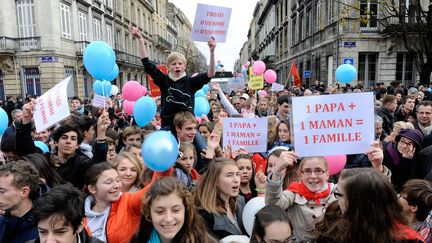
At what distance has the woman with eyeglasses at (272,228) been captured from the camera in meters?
2.20

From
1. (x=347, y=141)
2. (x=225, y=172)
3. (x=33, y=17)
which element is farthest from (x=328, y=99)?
(x=33, y=17)

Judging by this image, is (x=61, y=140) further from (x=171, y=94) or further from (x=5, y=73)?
(x=5, y=73)

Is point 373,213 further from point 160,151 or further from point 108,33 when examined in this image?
point 108,33

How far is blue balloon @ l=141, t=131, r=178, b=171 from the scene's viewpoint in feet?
8.27

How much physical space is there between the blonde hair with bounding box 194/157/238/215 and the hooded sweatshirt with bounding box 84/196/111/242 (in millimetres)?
726

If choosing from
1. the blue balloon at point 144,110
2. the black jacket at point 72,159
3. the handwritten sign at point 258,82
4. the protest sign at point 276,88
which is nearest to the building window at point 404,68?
the protest sign at point 276,88

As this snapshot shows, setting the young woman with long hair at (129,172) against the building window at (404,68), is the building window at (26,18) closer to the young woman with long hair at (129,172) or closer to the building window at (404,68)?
the young woman with long hair at (129,172)

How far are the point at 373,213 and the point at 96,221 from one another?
6.32ft

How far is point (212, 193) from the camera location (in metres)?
2.79

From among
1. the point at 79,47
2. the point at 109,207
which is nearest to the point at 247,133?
the point at 109,207

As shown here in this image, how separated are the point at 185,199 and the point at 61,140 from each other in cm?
188

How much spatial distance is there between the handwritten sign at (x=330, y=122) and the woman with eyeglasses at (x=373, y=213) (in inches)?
25.5

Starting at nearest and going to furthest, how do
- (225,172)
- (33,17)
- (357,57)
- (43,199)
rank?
(43,199), (225,172), (357,57), (33,17)

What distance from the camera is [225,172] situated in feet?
9.32
